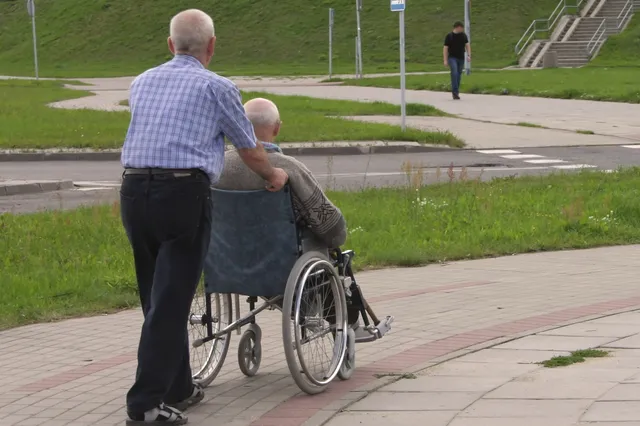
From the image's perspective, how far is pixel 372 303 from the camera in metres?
8.59

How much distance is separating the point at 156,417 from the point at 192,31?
5.55 ft

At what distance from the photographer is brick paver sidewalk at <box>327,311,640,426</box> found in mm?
5480

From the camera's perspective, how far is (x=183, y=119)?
217 inches

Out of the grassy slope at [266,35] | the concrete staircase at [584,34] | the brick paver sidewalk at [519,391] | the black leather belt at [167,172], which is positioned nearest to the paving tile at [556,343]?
the brick paver sidewalk at [519,391]

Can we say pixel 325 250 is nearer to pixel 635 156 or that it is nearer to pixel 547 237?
pixel 547 237

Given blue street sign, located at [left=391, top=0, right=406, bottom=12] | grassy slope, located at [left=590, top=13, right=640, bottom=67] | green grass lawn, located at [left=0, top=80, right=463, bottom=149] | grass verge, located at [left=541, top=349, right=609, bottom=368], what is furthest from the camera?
grassy slope, located at [left=590, top=13, right=640, bottom=67]

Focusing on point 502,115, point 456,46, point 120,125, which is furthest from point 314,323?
point 456,46

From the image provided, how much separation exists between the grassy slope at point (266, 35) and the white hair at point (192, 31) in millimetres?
48458

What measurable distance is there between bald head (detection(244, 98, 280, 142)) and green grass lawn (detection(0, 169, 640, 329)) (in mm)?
2769

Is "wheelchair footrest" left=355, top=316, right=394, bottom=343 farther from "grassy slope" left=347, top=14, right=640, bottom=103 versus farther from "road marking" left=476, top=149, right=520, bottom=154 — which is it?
"grassy slope" left=347, top=14, right=640, bottom=103

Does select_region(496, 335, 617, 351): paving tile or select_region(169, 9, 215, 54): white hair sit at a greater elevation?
select_region(169, 9, 215, 54): white hair

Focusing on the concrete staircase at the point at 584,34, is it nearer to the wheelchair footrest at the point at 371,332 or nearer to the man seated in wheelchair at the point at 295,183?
the wheelchair footrest at the point at 371,332

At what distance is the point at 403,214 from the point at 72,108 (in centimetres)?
1887

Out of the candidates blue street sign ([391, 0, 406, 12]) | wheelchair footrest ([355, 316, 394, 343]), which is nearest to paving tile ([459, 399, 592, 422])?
wheelchair footrest ([355, 316, 394, 343])
